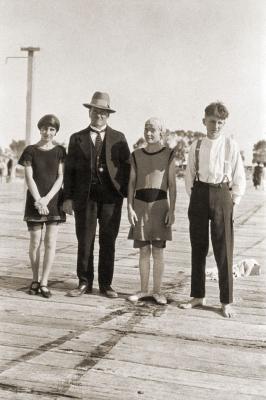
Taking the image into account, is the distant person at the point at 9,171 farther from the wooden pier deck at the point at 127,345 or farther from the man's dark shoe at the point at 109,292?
the man's dark shoe at the point at 109,292

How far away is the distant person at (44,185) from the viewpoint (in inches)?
173

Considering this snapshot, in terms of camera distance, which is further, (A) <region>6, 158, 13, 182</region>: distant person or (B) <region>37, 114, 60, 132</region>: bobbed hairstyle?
(A) <region>6, 158, 13, 182</region>: distant person

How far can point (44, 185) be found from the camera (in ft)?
14.6

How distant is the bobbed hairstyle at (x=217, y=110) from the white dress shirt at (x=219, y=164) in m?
0.16

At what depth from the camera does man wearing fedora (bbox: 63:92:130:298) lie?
176 inches

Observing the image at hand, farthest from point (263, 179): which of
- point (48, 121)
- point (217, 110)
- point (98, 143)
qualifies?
point (217, 110)

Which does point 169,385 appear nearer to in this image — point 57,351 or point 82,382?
point 82,382

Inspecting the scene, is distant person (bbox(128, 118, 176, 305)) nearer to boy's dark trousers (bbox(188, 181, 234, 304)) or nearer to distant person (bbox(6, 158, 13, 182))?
boy's dark trousers (bbox(188, 181, 234, 304))

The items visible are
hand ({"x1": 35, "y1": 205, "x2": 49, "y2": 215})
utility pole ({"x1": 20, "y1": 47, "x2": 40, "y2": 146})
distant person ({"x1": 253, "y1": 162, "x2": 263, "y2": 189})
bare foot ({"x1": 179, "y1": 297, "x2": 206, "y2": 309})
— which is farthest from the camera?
distant person ({"x1": 253, "y1": 162, "x2": 263, "y2": 189})

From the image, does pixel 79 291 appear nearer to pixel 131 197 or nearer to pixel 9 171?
pixel 131 197

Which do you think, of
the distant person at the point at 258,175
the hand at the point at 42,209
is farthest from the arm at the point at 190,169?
the distant person at the point at 258,175

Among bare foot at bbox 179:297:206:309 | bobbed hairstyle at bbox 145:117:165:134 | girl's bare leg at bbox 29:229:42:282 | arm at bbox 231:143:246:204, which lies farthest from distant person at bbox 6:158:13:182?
arm at bbox 231:143:246:204

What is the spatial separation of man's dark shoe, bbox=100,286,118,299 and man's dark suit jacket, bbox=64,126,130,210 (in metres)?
0.70

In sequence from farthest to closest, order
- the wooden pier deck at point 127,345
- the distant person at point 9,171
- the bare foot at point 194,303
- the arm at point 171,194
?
the distant person at point 9,171
the arm at point 171,194
the bare foot at point 194,303
the wooden pier deck at point 127,345
